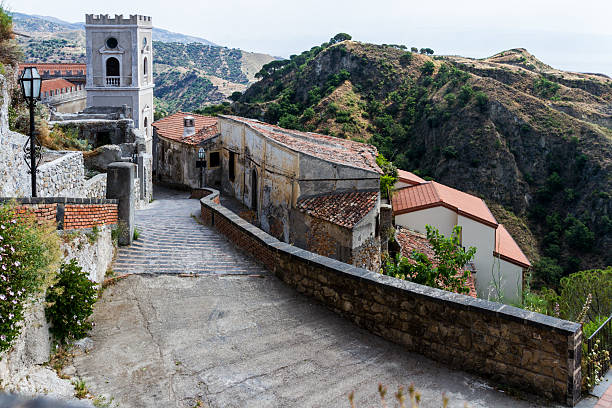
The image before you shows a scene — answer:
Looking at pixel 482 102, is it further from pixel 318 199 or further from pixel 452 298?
pixel 452 298

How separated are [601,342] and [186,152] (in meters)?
22.2

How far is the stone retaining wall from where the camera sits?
540 cm

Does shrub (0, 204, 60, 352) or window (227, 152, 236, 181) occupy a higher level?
shrub (0, 204, 60, 352)

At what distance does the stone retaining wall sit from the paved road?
7.1 inches

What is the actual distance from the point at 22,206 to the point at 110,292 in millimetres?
2151

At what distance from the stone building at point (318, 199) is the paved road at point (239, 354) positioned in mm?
7192

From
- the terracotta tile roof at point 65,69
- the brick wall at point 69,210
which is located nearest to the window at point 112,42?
the terracotta tile roof at point 65,69

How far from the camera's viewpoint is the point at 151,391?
18.5 feet

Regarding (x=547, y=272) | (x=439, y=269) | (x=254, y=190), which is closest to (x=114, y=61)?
(x=254, y=190)

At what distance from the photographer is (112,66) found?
43.4 m

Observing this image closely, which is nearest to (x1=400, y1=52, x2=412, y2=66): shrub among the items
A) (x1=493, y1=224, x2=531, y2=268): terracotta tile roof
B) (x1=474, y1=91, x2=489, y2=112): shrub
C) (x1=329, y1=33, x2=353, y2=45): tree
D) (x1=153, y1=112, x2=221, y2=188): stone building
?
(x1=329, y1=33, x2=353, y2=45): tree

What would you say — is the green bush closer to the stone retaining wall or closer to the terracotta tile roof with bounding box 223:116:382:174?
the stone retaining wall

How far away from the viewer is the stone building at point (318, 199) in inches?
637

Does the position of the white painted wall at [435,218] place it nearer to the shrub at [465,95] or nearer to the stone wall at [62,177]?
the stone wall at [62,177]
